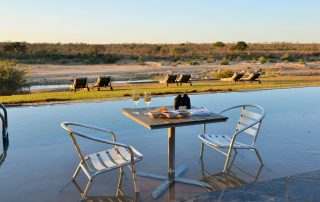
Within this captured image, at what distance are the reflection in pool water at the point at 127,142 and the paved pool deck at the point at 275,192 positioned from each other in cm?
35

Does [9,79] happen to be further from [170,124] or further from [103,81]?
[170,124]

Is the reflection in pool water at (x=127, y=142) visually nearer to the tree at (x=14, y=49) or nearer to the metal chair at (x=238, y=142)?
the metal chair at (x=238, y=142)

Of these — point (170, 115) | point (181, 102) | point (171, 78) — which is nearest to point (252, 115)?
A: point (181, 102)

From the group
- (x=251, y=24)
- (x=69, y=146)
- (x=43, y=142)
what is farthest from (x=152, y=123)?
(x=251, y=24)

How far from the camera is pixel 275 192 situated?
11.3 feet

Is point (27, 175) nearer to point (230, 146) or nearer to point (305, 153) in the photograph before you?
point (230, 146)

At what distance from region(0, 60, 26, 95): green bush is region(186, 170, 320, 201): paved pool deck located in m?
13.1

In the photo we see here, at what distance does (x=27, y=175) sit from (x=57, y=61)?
4125 centimetres

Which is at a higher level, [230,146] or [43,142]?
[230,146]

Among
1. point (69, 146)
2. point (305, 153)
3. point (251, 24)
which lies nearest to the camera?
point (305, 153)

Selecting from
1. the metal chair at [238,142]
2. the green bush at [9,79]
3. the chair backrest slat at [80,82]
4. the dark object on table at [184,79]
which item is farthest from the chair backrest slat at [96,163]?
the green bush at [9,79]

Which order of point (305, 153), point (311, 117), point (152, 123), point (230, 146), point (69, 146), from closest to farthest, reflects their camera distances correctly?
point (152, 123) < point (230, 146) < point (305, 153) < point (69, 146) < point (311, 117)

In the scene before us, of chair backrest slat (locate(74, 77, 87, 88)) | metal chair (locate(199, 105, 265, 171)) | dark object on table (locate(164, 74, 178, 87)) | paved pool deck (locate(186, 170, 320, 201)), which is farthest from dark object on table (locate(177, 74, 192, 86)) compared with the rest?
paved pool deck (locate(186, 170, 320, 201))

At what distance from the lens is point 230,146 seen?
410cm
